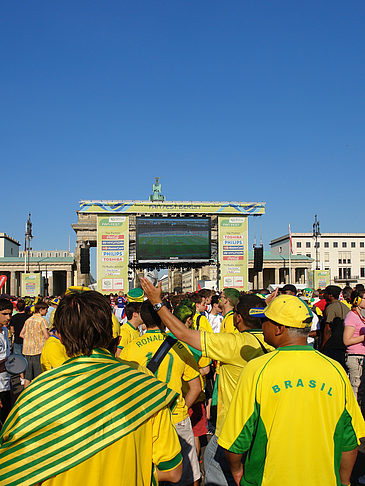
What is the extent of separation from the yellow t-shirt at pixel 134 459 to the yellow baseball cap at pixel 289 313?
1.04m

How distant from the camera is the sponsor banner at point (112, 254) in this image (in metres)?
35.5

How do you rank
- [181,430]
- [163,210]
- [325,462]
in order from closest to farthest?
[325,462]
[181,430]
[163,210]

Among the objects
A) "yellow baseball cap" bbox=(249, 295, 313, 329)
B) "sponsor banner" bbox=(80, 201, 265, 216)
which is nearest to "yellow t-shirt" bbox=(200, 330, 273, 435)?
"yellow baseball cap" bbox=(249, 295, 313, 329)

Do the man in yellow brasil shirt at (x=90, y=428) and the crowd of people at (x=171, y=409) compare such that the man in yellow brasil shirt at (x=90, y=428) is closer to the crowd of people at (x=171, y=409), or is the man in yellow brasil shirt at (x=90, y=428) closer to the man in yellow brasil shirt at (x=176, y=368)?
the crowd of people at (x=171, y=409)

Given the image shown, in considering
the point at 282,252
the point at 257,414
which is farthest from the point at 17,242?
the point at 257,414

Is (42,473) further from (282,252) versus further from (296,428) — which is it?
(282,252)

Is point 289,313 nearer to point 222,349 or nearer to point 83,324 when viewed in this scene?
point 222,349

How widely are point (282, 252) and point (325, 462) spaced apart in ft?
382

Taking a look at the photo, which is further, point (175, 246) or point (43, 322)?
point (175, 246)

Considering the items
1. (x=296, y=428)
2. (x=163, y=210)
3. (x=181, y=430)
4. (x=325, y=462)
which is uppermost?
(x=163, y=210)

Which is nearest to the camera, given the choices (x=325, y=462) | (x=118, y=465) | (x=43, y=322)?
(x=118, y=465)

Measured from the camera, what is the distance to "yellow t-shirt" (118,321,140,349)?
6.85m

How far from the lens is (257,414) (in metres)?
2.61

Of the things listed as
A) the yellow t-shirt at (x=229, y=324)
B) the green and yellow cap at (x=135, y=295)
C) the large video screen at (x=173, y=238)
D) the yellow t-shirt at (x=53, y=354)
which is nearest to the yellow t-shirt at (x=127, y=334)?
the green and yellow cap at (x=135, y=295)
